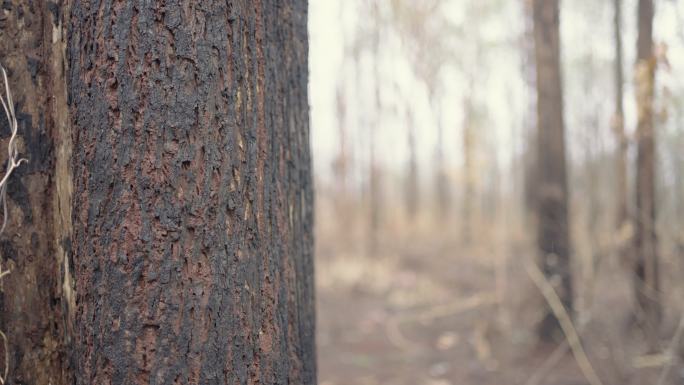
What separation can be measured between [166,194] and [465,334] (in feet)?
21.3

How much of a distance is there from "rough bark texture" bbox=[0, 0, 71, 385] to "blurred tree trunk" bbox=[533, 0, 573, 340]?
518cm

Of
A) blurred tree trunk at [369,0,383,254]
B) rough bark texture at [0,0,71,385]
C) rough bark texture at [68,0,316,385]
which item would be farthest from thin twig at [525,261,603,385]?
blurred tree trunk at [369,0,383,254]

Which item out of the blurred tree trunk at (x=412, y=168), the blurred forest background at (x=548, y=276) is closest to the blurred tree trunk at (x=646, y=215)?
the blurred forest background at (x=548, y=276)

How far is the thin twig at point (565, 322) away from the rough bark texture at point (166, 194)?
12.9 ft

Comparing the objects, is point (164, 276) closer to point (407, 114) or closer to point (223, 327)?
point (223, 327)

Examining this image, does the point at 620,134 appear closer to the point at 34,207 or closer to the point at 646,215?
the point at 646,215

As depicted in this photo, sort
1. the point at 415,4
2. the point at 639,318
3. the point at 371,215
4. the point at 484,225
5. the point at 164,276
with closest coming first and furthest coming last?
the point at 164,276
the point at 639,318
the point at 415,4
the point at 371,215
the point at 484,225

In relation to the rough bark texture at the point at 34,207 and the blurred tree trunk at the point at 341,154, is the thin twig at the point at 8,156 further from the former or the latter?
the blurred tree trunk at the point at 341,154

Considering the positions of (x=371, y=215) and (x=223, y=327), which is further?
(x=371, y=215)

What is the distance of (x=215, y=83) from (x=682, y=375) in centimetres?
463

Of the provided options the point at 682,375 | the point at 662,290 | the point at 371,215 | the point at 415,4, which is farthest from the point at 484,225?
the point at 682,375

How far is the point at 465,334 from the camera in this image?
7195 millimetres

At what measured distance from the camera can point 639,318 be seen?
5621 mm

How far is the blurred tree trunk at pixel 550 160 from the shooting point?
5.82 meters
